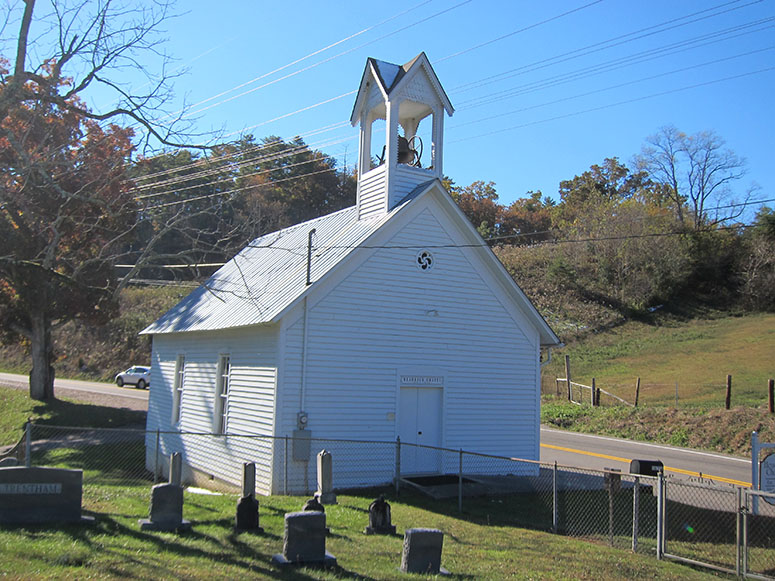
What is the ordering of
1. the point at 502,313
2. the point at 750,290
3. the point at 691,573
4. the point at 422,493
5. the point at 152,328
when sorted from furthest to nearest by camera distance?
1. the point at 750,290
2. the point at 152,328
3. the point at 502,313
4. the point at 422,493
5. the point at 691,573

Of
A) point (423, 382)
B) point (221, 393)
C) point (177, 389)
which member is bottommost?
point (177, 389)

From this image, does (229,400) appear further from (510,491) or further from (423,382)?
(510,491)

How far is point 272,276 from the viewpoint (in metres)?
17.0

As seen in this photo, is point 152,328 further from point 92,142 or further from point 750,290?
point 750,290

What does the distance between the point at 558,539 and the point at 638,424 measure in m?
16.9

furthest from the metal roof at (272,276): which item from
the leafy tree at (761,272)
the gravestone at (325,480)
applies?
the leafy tree at (761,272)

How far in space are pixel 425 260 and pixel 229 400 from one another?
5647 millimetres

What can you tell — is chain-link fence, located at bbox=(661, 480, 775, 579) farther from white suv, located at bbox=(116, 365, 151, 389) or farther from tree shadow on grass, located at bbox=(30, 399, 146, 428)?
white suv, located at bbox=(116, 365, 151, 389)

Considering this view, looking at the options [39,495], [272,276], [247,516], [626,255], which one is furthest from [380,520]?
[626,255]

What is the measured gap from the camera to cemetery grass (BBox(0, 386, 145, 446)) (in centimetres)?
2564

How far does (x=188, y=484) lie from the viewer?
17312 mm

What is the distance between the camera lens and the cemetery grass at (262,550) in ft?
22.3

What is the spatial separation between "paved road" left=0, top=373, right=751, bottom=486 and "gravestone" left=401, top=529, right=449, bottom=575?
11520 millimetres

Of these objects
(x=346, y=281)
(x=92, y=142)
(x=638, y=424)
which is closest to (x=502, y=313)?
(x=346, y=281)
